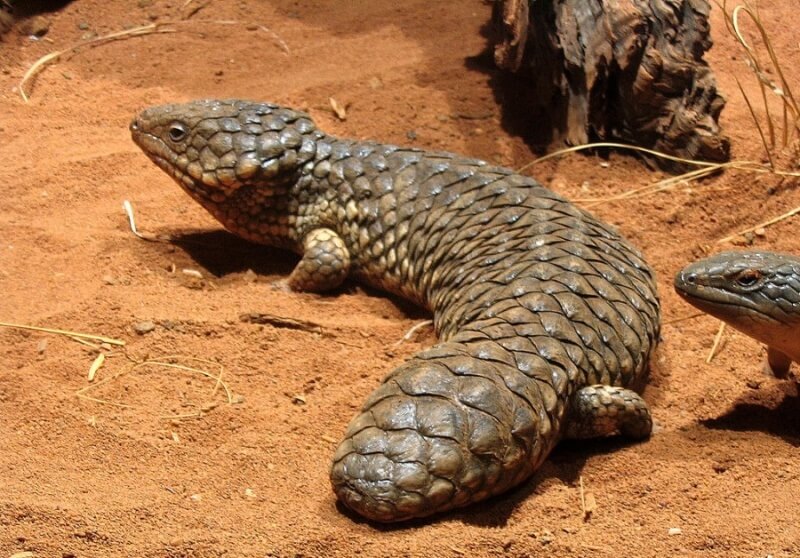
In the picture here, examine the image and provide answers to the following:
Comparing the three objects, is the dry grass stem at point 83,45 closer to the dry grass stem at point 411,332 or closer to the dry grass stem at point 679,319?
the dry grass stem at point 411,332

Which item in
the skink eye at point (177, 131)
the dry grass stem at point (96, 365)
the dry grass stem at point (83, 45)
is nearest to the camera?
the dry grass stem at point (96, 365)

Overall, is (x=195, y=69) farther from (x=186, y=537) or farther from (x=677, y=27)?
(x=186, y=537)

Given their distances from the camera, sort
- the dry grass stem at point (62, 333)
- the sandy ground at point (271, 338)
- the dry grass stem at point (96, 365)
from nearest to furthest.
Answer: the sandy ground at point (271, 338) → the dry grass stem at point (96, 365) → the dry grass stem at point (62, 333)

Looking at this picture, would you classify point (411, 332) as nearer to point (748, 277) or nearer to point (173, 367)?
point (173, 367)

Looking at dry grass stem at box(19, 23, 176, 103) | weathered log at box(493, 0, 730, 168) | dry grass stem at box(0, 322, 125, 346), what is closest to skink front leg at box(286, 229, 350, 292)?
dry grass stem at box(0, 322, 125, 346)

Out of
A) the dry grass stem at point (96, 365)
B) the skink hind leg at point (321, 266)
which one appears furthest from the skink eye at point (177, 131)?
the dry grass stem at point (96, 365)

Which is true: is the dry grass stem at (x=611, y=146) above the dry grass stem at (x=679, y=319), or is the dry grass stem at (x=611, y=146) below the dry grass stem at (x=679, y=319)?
above

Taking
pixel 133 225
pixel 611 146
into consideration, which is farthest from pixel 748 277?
pixel 133 225

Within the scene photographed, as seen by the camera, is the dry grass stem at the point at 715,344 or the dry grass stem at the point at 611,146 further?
the dry grass stem at the point at 611,146

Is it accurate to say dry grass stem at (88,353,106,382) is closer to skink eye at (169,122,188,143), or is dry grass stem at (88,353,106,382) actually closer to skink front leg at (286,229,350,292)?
skink front leg at (286,229,350,292)
